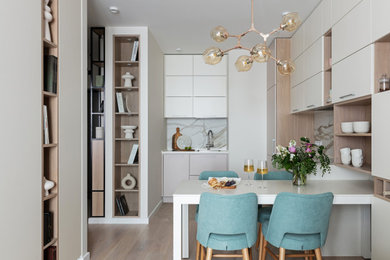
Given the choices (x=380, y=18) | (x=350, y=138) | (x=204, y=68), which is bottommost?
(x=350, y=138)

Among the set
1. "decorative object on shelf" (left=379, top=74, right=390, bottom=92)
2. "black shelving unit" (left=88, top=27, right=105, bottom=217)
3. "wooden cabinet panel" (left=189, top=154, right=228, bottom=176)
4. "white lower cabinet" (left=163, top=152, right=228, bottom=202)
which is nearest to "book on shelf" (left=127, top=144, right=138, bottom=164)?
"black shelving unit" (left=88, top=27, right=105, bottom=217)

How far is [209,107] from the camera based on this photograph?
5.57 m

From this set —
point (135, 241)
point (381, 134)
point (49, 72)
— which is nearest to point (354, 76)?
point (381, 134)

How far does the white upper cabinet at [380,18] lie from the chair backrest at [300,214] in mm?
1159

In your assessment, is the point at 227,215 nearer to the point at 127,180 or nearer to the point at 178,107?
the point at 127,180

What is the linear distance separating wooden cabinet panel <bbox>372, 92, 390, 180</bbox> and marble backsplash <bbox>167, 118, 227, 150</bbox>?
3747 mm

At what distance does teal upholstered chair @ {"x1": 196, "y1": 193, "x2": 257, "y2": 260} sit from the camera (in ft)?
6.68

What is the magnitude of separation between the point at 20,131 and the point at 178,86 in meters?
3.95

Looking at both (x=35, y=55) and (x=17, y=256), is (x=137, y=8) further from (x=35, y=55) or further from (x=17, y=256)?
(x=17, y=256)

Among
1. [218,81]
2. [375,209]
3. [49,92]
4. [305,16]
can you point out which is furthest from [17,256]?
[218,81]

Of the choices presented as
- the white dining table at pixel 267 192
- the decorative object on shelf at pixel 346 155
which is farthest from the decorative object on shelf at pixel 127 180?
the decorative object on shelf at pixel 346 155

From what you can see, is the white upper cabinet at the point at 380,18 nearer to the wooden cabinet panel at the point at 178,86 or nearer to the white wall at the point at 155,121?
the white wall at the point at 155,121

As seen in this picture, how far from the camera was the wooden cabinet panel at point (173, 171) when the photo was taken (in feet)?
17.4

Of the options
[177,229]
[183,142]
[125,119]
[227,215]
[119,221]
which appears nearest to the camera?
[227,215]
